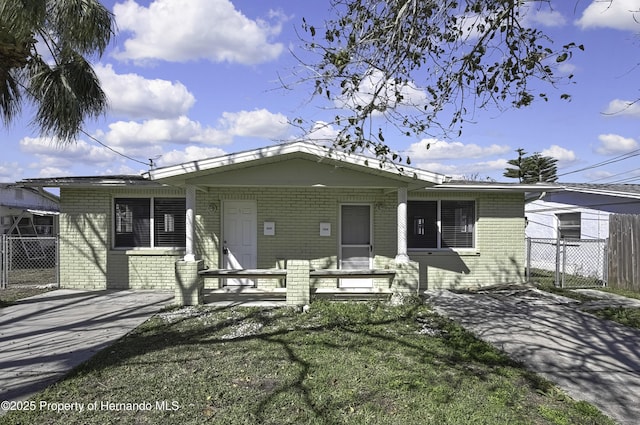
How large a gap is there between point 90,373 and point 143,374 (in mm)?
647

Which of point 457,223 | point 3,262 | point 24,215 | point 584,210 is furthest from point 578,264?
point 24,215

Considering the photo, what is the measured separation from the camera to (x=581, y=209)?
15406 millimetres

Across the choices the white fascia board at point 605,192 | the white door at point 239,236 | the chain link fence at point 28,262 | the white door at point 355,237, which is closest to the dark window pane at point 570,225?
the white fascia board at point 605,192

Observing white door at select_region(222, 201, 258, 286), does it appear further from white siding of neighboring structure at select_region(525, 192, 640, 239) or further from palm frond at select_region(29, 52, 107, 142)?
white siding of neighboring structure at select_region(525, 192, 640, 239)

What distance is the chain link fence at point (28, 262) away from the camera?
11.7 metres

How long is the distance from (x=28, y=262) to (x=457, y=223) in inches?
660

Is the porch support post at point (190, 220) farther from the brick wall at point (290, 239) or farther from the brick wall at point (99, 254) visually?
the brick wall at point (99, 254)

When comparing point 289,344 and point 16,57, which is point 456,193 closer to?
point 289,344

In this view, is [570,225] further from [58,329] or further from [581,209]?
[58,329]

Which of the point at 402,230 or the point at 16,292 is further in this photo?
the point at 16,292

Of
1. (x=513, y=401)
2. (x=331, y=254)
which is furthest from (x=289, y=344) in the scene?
(x=331, y=254)

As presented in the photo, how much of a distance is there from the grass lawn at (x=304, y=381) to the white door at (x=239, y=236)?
369 centimetres

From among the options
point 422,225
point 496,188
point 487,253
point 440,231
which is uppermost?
point 496,188

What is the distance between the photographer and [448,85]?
500 centimetres
